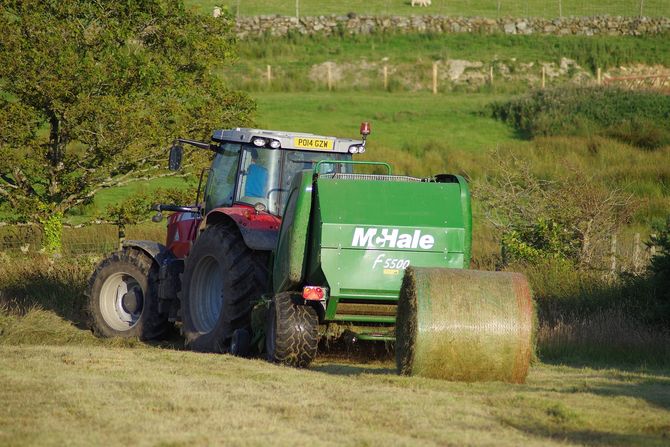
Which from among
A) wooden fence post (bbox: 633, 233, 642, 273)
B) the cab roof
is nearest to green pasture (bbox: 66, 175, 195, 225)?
wooden fence post (bbox: 633, 233, 642, 273)

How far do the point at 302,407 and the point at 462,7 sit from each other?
5633 centimetres

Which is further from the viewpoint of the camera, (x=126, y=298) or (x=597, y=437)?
(x=126, y=298)

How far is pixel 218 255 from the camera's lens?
514 inches

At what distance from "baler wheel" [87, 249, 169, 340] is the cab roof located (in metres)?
2.17

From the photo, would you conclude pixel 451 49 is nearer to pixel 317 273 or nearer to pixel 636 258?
pixel 636 258

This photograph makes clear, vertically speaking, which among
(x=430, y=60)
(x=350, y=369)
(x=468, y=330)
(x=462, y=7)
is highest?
(x=462, y=7)

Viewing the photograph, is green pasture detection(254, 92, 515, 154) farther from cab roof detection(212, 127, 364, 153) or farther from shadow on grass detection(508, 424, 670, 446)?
shadow on grass detection(508, 424, 670, 446)

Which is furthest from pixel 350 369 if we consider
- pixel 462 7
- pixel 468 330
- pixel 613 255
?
pixel 462 7

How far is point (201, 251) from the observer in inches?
530

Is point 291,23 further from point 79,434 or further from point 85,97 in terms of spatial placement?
point 79,434

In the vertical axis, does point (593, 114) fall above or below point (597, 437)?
above

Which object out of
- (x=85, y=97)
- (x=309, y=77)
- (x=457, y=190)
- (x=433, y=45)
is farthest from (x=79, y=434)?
(x=433, y=45)

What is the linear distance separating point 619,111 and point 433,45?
1582cm

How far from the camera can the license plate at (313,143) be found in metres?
13.6
